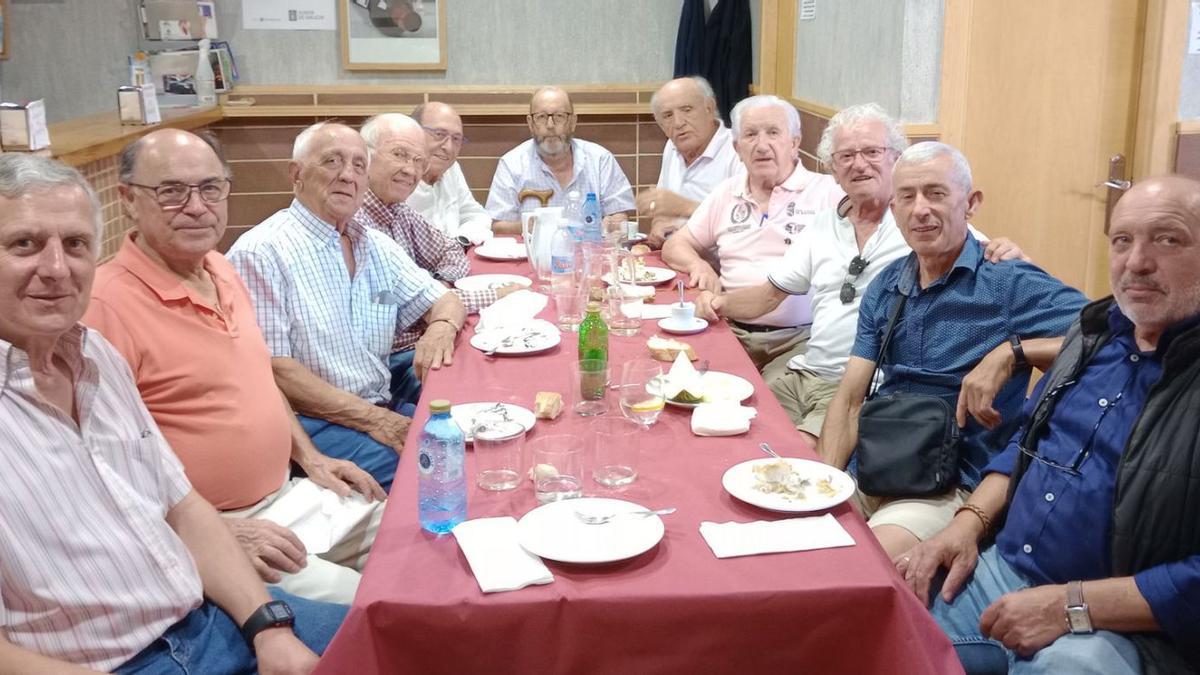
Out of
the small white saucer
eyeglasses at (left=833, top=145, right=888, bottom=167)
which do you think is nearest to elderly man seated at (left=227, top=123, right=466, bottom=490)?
the small white saucer

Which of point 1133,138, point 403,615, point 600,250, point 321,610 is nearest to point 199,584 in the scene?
point 321,610

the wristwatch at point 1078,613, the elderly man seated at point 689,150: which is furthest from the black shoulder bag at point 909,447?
the elderly man seated at point 689,150

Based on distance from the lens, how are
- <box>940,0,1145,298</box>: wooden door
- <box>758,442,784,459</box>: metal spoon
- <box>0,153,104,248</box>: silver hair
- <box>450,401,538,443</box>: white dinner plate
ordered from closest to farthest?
<box>0,153,104,248</box>: silver hair, <box>758,442,784,459</box>: metal spoon, <box>450,401,538,443</box>: white dinner plate, <box>940,0,1145,298</box>: wooden door

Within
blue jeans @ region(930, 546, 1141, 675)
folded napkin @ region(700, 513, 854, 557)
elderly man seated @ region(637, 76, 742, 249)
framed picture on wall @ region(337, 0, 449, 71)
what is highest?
framed picture on wall @ region(337, 0, 449, 71)

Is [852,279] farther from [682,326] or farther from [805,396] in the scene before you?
[682,326]

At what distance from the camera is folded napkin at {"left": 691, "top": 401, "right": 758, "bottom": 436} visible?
199 cm

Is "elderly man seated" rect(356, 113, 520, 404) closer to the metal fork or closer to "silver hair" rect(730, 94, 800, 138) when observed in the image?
"silver hair" rect(730, 94, 800, 138)

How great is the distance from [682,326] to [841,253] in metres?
0.57

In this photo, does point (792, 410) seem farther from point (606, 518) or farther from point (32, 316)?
point (32, 316)

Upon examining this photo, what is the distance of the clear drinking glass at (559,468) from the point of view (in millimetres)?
1740

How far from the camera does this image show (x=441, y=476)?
166cm

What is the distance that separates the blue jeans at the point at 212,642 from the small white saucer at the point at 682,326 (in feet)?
4.32

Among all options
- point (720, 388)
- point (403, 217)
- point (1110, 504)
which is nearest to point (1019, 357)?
point (1110, 504)

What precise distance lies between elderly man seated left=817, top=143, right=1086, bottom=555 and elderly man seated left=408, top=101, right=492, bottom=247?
2.21 meters
